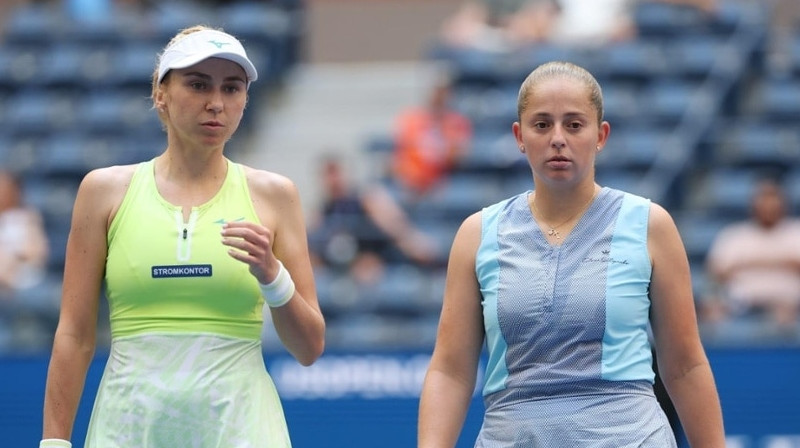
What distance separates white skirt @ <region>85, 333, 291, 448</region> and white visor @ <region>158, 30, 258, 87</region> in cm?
75

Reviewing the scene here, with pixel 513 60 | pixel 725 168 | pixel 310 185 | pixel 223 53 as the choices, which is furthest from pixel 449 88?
pixel 223 53

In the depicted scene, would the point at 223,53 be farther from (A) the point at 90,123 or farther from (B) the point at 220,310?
(A) the point at 90,123

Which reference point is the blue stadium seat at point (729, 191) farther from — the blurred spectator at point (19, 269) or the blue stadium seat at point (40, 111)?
the blue stadium seat at point (40, 111)

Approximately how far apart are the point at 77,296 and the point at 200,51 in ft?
2.52

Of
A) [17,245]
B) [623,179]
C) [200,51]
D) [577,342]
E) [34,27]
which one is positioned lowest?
[577,342]

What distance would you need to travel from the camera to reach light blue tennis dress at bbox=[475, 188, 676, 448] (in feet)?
12.6

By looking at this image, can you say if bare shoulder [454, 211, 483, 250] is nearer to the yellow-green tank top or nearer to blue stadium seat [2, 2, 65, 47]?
the yellow-green tank top

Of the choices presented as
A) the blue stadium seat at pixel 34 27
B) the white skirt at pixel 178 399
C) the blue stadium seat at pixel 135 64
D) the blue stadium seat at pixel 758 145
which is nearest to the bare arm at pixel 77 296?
the white skirt at pixel 178 399

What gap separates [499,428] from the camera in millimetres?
3939

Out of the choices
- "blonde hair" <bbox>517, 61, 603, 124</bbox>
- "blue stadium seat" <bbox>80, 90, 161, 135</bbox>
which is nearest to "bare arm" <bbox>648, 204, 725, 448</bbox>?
"blonde hair" <bbox>517, 61, 603, 124</bbox>

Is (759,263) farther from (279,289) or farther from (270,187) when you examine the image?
(279,289)

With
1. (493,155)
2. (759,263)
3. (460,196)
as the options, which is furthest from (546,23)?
(759,263)

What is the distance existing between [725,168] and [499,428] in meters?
7.49

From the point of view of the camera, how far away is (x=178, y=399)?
4.05 metres
